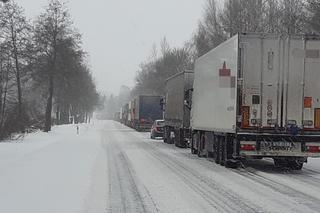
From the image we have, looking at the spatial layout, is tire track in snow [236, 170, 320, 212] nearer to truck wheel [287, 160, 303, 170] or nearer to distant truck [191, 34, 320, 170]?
distant truck [191, 34, 320, 170]

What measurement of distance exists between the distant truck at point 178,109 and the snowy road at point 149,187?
9.07 meters

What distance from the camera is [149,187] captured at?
44.3 ft

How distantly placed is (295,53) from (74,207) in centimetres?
981

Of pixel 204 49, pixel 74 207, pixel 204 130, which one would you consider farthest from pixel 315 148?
pixel 204 49

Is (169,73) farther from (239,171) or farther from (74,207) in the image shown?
(74,207)

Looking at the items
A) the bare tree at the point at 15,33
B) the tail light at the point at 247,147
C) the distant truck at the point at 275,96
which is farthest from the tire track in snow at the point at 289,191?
the bare tree at the point at 15,33

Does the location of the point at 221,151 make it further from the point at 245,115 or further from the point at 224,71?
the point at 224,71

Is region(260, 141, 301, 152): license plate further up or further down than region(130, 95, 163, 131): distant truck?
further down

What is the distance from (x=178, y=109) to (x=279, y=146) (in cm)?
1470

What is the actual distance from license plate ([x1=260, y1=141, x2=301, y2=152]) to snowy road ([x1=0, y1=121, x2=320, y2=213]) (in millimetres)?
717

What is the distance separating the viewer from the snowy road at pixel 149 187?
34.8 feet

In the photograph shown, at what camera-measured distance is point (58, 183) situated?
1378 centimetres

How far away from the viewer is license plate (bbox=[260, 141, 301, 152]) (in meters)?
17.7

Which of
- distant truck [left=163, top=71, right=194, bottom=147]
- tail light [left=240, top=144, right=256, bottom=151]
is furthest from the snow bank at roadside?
distant truck [left=163, top=71, right=194, bottom=147]
